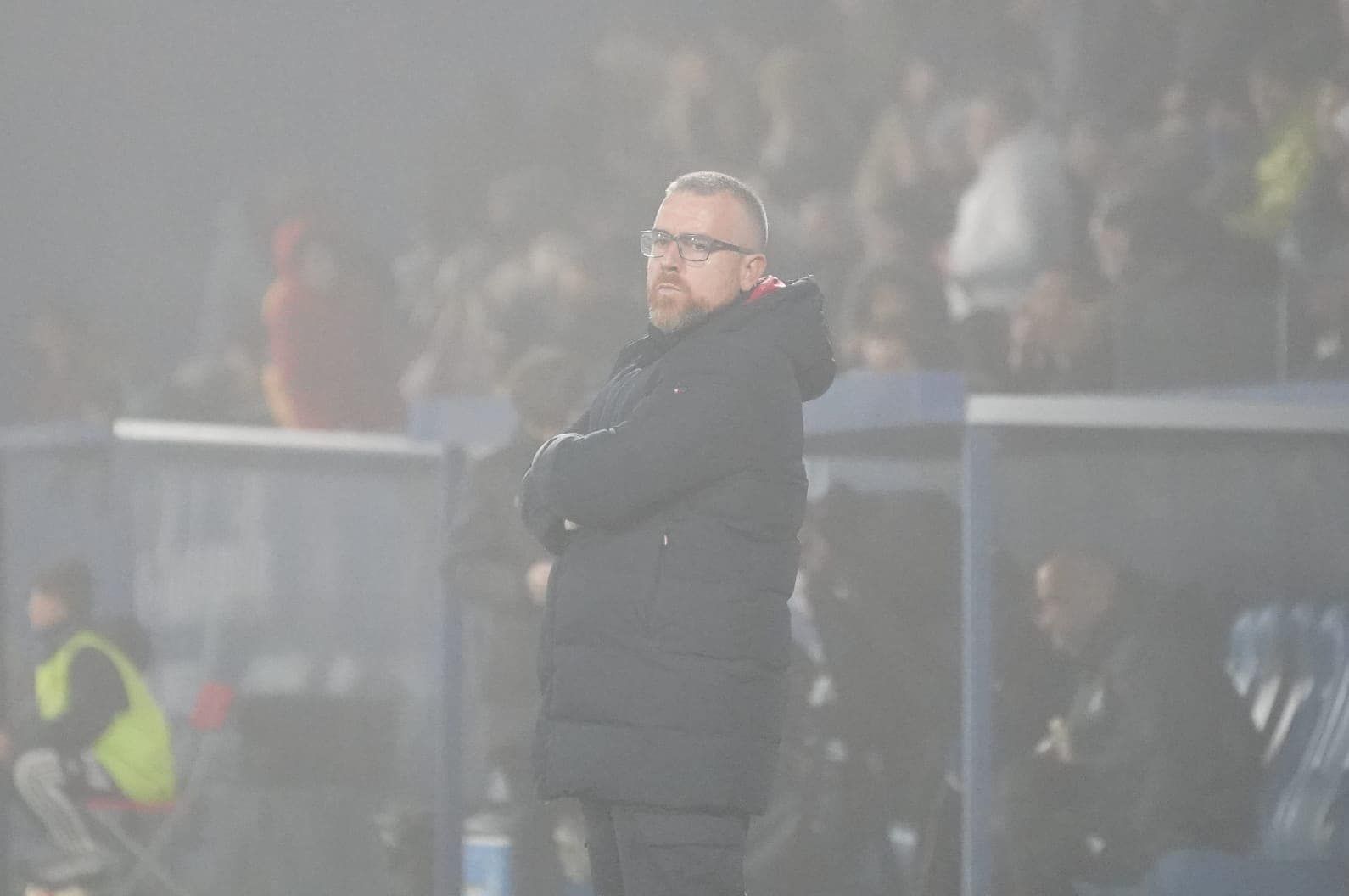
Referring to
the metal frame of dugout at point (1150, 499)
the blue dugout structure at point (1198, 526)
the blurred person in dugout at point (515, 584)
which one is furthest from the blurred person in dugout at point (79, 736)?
the metal frame of dugout at point (1150, 499)

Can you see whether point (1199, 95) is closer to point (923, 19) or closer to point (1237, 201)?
point (1237, 201)

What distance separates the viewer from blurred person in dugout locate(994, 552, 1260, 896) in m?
3.36

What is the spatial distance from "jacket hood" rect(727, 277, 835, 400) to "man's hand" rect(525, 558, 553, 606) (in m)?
1.69

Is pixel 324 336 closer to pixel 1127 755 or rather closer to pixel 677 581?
pixel 1127 755

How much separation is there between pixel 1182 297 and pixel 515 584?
1.50 m

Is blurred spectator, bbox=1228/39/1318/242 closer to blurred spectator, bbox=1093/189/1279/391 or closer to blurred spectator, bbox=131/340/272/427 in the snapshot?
blurred spectator, bbox=1093/189/1279/391

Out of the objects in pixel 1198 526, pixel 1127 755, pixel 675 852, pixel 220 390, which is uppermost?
pixel 220 390

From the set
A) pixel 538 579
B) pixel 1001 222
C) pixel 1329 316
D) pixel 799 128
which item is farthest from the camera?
pixel 799 128

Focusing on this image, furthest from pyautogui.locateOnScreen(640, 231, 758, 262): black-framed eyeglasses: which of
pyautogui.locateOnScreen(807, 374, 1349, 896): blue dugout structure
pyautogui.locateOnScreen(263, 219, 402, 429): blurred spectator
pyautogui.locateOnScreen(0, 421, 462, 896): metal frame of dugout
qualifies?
pyautogui.locateOnScreen(263, 219, 402, 429): blurred spectator

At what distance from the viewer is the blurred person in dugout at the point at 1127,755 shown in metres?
3.36

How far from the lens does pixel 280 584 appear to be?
4.52m

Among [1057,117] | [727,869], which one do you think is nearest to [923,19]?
[1057,117]

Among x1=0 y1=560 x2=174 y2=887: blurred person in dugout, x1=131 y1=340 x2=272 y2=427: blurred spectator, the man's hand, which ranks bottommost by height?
x1=0 y1=560 x2=174 y2=887: blurred person in dugout

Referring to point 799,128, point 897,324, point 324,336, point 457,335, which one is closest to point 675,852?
point 897,324
